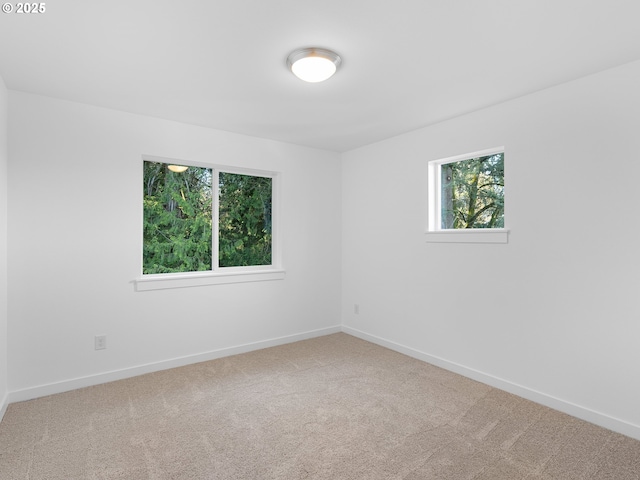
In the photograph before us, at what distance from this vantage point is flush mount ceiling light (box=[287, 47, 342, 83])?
2105 millimetres

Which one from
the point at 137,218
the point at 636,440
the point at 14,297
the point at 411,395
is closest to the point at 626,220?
the point at 636,440

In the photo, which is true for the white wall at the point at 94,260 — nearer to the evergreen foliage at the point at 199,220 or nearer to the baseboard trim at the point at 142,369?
the baseboard trim at the point at 142,369

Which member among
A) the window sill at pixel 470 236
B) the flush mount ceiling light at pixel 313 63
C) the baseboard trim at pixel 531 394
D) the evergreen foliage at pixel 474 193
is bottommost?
the baseboard trim at pixel 531 394

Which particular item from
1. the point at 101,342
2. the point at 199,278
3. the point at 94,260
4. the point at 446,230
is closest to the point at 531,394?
the point at 446,230

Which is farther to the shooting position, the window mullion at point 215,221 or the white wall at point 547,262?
the window mullion at point 215,221

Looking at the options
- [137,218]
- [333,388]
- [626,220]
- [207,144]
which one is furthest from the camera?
[207,144]

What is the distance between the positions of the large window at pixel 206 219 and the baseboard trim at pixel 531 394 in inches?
73.2

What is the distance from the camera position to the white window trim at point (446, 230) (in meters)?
2.96

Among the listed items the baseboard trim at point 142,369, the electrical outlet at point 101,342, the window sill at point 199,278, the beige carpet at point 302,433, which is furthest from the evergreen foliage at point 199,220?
the beige carpet at point 302,433

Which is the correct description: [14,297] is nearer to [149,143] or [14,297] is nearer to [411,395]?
[149,143]

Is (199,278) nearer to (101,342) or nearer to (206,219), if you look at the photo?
(206,219)

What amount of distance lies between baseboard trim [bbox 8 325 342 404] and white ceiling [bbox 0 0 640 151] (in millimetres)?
2260

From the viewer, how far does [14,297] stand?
8.79 ft

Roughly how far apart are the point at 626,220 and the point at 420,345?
201 cm
